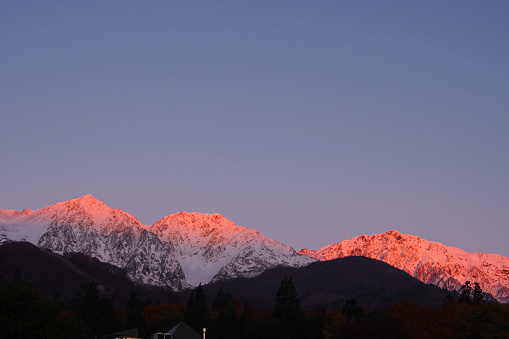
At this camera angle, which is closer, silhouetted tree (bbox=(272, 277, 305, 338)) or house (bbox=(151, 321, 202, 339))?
house (bbox=(151, 321, 202, 339))

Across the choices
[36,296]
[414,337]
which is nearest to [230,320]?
[414,337]

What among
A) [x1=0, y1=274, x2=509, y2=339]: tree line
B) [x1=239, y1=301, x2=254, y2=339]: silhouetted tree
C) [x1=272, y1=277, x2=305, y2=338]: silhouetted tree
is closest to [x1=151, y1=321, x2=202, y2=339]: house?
[x1=0, y1=274, x2=509, y2=339]: tree line

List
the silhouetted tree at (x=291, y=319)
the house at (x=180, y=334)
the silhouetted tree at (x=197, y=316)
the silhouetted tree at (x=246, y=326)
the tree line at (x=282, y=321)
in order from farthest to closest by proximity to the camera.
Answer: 1. the silhouetted tree at (x=197, y=316)
2. the silhouetted tree at (x=246, y=326)
3. the silhouetted tree at (x=291, y=319)
4. the house at (x=180, y=334)
5. the tree line at (x=282, y=321)

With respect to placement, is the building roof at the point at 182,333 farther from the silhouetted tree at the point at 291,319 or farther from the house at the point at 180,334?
the silhouetted tree at the point at 291,319

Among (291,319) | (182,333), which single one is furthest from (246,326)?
(182,333)

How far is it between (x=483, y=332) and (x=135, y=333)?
222 feet

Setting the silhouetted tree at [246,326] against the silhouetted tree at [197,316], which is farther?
the silhouetted tree at [197,316]

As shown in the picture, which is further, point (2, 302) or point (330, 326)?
point (330, 326)

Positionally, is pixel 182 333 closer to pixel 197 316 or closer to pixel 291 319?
pixel 291 319

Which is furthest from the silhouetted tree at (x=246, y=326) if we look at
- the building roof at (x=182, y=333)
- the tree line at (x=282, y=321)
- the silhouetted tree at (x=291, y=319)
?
the building roof at (x=182, y=333)

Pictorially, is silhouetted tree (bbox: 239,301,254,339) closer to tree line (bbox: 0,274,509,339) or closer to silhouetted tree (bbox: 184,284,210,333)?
tree line (bbox: 0,274,509,339)

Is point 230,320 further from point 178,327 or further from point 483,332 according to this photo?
point 483,332

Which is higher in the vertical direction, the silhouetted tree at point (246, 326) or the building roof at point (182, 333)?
the silhouetted tree at point (246, 326)

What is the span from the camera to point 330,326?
17262 centimetres
